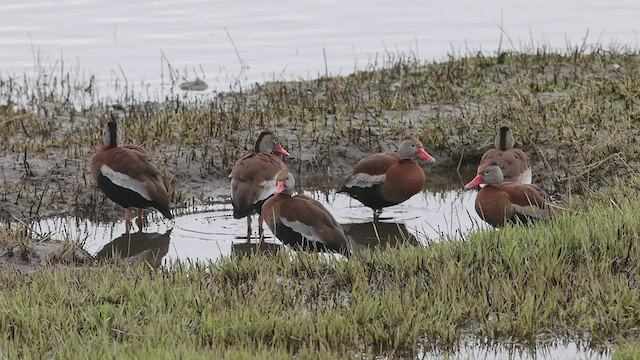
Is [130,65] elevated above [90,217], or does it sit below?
above

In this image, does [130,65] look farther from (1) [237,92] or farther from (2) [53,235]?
(2) [53,235]

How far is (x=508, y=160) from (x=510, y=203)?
3.39 ft

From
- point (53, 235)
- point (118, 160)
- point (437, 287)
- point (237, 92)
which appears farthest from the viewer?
point (237, 92)

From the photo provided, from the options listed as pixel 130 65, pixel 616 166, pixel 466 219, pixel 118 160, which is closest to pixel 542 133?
pixel 616 166

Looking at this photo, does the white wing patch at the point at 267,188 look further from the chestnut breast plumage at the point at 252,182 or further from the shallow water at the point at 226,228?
the shallow water at the point at 226,228

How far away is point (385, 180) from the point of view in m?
9.12

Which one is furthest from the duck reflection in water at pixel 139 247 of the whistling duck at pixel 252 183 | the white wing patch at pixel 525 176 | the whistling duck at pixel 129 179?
the white wing patch at pixel 525 176

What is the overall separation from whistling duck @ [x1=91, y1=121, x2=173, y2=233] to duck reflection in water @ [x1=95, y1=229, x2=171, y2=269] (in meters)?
0.17

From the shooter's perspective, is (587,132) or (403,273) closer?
(403,273)

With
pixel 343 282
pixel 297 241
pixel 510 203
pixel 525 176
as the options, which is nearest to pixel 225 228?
pixel 297 241

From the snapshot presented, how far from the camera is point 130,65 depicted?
15.9m

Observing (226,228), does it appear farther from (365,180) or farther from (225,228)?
Result: (365,180)

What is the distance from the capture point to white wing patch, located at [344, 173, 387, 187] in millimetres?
9117

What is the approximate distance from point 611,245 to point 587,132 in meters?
3.96
